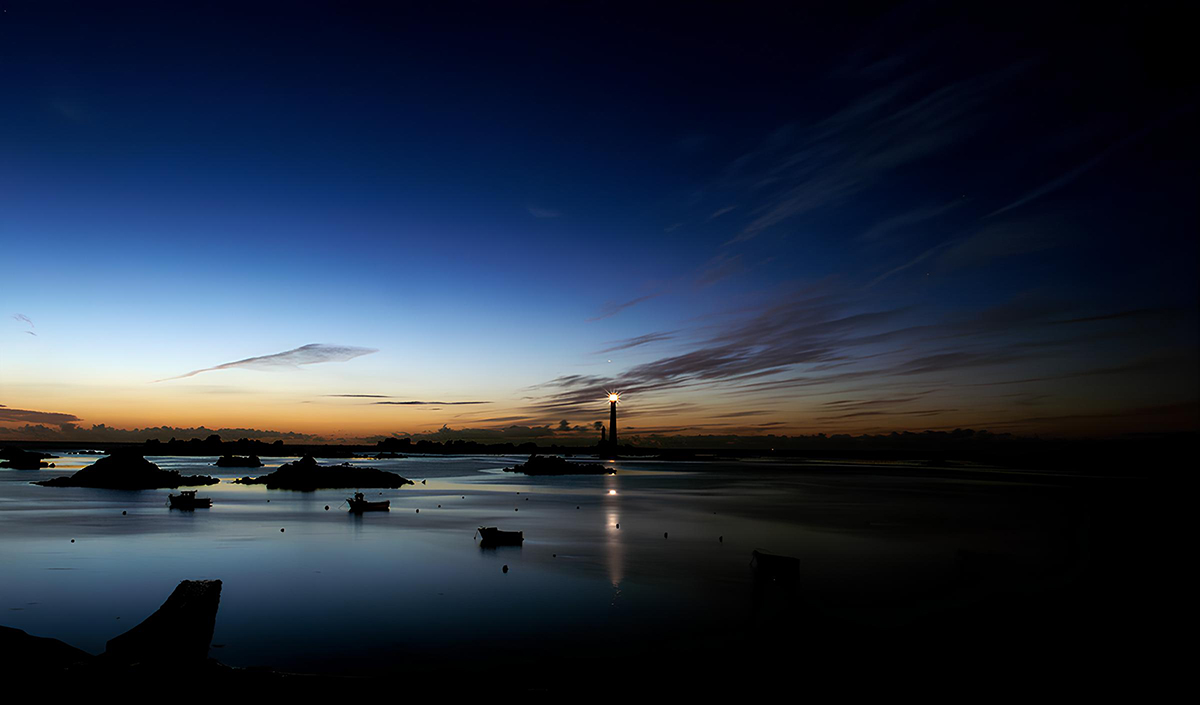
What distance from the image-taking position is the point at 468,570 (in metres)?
30.9

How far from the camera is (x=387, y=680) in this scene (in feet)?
38.7

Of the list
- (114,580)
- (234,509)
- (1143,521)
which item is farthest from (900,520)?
(234,509)

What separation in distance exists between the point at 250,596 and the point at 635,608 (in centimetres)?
1643

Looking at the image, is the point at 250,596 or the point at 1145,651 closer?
the point at 1145,651

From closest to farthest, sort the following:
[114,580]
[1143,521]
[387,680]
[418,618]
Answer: [387,680]
[418,618]
[114,580]
[1143,521]

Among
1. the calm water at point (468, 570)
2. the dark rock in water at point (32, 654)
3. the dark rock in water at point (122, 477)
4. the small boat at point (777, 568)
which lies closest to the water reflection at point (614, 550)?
the calm water at point (468, 570)

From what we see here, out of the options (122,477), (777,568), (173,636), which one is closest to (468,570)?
(777,568)

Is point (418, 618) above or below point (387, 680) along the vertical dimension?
below

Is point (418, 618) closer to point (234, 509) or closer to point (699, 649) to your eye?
point (699, 649)

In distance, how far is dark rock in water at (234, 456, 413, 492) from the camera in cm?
9150

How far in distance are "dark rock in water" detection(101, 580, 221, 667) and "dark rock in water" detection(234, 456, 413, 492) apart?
86.3m

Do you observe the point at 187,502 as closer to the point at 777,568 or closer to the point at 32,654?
the point at 32,654

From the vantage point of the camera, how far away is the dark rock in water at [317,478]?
9150 cm

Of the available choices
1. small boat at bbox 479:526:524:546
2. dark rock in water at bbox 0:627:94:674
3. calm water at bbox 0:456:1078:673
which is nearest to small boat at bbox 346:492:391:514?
calm water at bbox 0:456:1078:673
